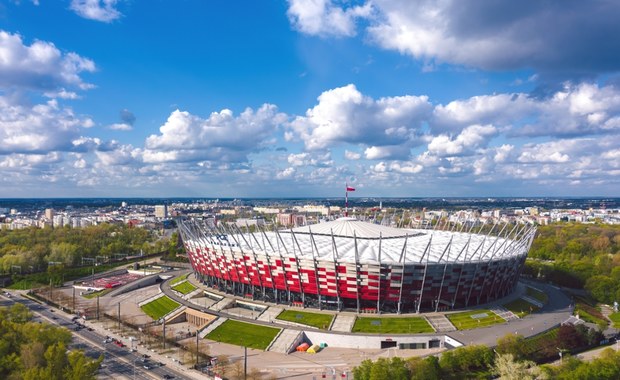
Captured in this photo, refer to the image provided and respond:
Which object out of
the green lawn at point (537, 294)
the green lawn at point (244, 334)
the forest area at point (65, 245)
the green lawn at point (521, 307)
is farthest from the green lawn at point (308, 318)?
the forest area at point (65, 245)

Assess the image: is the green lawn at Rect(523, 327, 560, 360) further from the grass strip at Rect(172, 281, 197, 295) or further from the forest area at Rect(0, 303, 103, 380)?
the grass strip at Rect(172, 281, 197, 295)

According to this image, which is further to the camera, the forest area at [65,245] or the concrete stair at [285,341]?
the forest area at [65,245]

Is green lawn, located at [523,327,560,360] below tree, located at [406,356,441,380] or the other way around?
below

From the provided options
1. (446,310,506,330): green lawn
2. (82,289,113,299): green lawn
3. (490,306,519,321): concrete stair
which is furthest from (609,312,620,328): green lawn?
(82,289,113,299): green lawn

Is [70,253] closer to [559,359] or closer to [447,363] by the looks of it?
[447,363]

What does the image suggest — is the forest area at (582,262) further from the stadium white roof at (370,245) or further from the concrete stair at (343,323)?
the concrete stair at (343,323)

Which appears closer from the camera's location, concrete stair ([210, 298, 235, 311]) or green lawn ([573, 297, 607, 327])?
green lawn ([573, 297, 607, 327])
